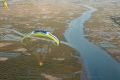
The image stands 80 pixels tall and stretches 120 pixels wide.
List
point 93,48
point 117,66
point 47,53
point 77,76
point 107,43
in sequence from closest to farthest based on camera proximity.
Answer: point 77,76, point 117,66, point 47,53, point 93,48, point 107,43

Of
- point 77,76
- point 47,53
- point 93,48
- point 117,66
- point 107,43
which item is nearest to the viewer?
point 77,76

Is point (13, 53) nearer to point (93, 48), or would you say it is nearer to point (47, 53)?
point (47, 53)

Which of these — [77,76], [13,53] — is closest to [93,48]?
[77,76]

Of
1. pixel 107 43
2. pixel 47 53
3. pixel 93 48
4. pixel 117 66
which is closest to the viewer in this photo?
pixel 117 66

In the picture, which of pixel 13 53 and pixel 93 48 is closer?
pixel 13 53

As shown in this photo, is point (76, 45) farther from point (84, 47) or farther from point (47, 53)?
point (47, 53)

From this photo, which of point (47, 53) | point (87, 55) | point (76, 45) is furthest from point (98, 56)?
point (47, 53)

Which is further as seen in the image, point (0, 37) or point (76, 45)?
point (0, 37)

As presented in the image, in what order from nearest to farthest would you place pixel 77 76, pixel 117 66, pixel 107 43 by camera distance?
1. pixel 77 76
2. pixel 117 66
3. pixel 107 43
